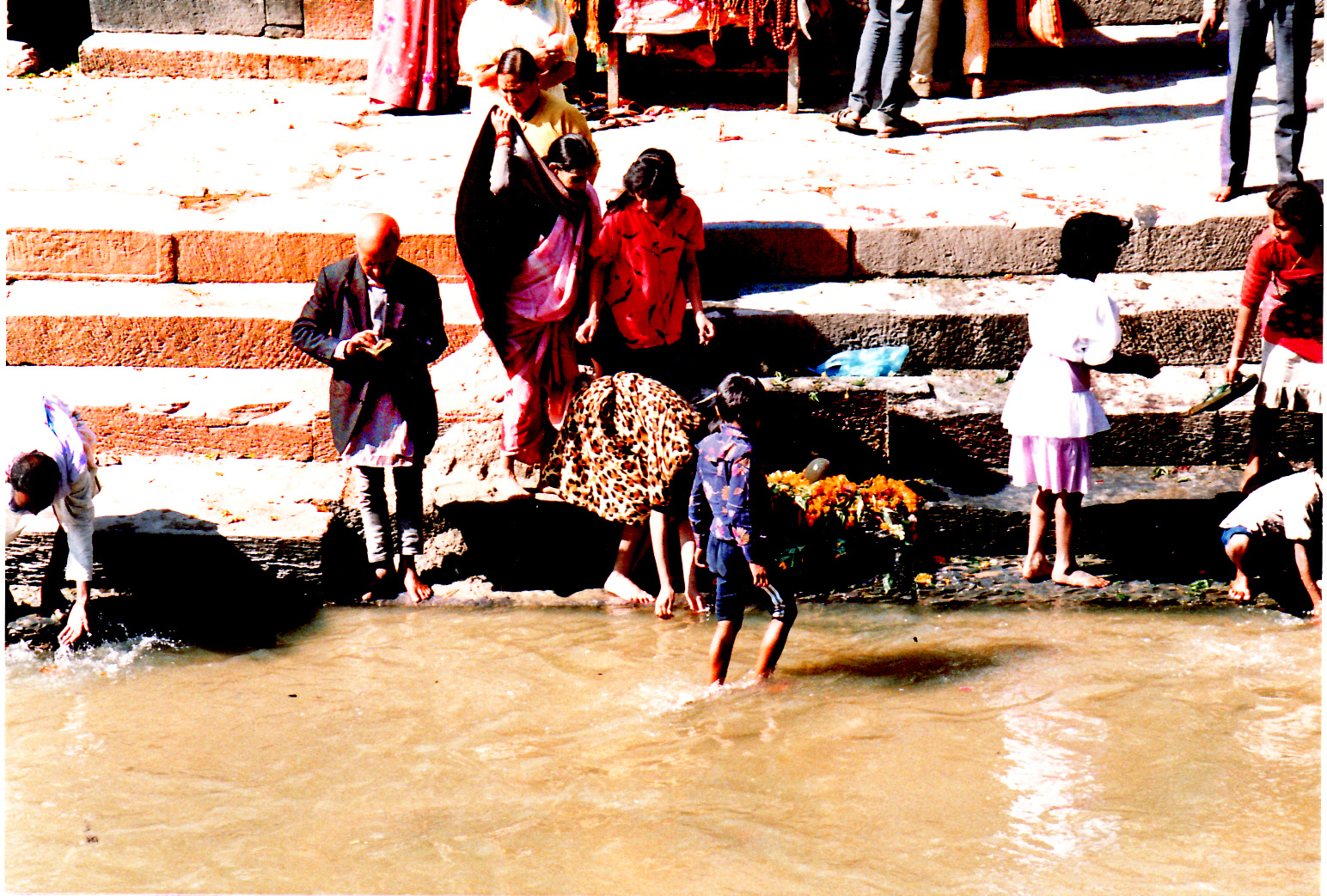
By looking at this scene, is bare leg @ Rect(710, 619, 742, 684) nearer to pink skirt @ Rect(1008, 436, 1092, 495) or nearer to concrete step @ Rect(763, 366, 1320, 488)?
concrete step @ Rect(763, 366, 1320, 488)

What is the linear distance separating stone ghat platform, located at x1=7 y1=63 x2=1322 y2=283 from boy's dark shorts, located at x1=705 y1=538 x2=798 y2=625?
108 inches

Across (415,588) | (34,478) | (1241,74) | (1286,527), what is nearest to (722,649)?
(415,588)

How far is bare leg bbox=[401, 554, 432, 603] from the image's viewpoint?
6250 mm

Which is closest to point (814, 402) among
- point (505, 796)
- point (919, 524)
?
point (919, 524)

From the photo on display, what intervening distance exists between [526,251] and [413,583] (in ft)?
5.31

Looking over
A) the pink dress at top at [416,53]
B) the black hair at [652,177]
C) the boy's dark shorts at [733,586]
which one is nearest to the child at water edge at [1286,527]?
the boy's dark shorts at [733,586]

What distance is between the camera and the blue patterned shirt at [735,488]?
5.15 meters

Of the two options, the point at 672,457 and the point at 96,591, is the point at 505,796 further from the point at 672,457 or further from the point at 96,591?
the point at 96,591

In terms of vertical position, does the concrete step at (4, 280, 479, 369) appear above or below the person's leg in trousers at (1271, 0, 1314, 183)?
below

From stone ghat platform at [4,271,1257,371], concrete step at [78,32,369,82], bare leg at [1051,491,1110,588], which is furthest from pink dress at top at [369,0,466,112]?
bare leg at [1051,491,1110,588]

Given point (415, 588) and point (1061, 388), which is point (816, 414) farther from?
point (415, 588)

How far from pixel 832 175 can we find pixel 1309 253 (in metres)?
3.37

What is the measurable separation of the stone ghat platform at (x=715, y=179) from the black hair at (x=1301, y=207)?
5.74ft

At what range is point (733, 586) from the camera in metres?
5.33
